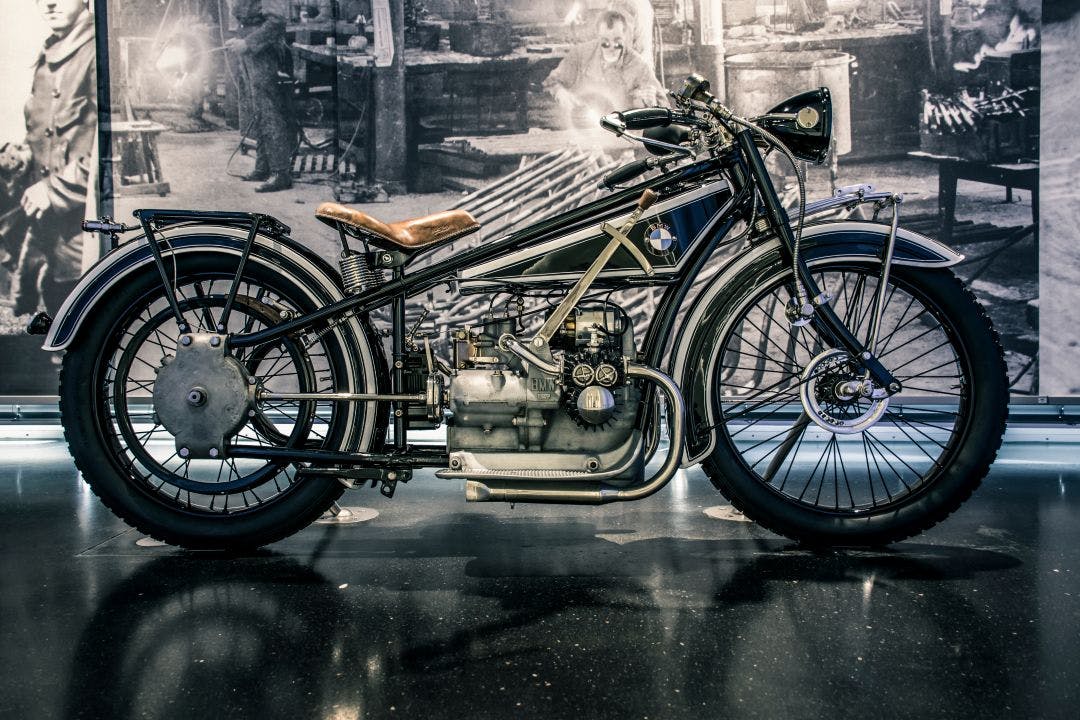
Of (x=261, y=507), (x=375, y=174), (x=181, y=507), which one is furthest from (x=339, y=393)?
(x=375, y=174)

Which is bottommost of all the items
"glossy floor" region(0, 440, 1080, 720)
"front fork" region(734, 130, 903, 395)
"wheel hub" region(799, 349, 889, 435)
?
"glossy floor" region(0, 440, 1080, 720)

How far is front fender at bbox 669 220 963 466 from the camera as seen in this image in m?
1.95

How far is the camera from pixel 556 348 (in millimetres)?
1976

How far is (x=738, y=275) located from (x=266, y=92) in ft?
10.00

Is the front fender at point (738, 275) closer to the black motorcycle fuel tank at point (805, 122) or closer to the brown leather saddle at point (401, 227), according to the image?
the black motorcycle fuel tank at point (805, 122)

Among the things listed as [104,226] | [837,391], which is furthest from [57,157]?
[837,391]

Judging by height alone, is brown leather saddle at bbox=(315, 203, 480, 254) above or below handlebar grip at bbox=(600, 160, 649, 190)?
below

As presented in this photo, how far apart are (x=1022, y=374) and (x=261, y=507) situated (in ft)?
12.3

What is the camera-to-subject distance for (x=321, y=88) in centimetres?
375

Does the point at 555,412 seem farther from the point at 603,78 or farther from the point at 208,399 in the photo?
the point at 603,78

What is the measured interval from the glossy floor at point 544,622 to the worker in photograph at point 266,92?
7.29 ft

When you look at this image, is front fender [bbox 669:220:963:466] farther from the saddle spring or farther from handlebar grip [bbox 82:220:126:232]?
handlebar grip [bbox 82:220:126:232]

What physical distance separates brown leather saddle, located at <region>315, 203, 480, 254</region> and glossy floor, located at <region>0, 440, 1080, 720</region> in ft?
3.06

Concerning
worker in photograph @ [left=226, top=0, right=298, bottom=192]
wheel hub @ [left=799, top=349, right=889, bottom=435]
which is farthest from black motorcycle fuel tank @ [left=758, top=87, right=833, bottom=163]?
worker in photograph @ [left=226, top=0, right=298, bottom=192]
